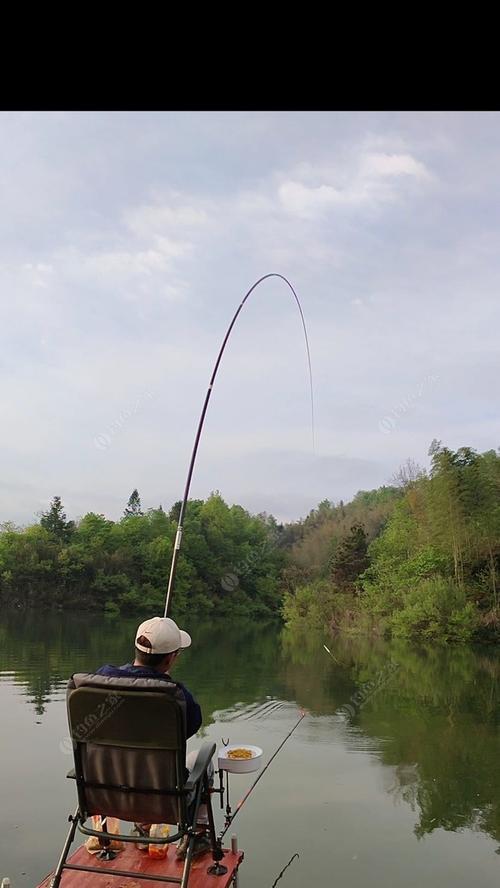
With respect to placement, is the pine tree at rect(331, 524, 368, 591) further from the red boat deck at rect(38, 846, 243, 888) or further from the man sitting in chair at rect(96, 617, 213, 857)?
the man sitting in chair at rect(96, 617, 213, 857)

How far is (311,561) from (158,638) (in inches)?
1343

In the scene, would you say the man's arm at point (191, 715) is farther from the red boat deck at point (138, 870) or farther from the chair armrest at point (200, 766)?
the red boat deck at point (138, 870)

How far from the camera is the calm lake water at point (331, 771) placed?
4.31m

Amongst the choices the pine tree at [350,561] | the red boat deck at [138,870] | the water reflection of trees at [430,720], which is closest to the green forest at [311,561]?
the pine tree at [350,561]

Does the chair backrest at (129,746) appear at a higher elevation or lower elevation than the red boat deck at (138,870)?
higher

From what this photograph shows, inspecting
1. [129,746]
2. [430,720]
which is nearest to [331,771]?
[430,720]

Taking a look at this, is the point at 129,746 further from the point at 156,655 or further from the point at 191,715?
the point at 156,655

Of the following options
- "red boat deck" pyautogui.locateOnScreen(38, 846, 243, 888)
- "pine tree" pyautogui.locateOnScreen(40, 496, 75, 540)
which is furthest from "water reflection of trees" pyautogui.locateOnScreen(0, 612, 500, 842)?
"pine tree" pyautogui.locateOnScreen(40, 496, 75, 540)

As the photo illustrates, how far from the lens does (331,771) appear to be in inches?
254

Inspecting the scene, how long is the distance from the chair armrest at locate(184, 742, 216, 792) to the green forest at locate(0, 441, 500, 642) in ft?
73.6

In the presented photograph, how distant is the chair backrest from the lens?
254cm
